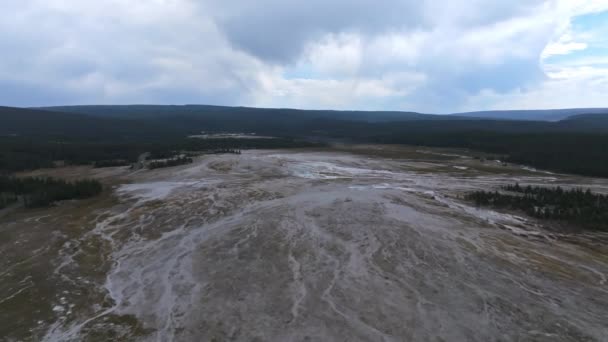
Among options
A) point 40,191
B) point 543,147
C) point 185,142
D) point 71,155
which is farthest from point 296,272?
point 185,142

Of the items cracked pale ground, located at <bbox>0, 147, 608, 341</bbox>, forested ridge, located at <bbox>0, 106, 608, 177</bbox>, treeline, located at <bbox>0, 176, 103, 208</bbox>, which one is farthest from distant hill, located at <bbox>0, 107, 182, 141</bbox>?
cracked pale ground, located at <bbox>0, 147, 608, 341</bbox>

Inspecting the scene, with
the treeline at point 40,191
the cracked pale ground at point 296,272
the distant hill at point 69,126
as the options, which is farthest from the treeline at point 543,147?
the distant hill at point 69,126

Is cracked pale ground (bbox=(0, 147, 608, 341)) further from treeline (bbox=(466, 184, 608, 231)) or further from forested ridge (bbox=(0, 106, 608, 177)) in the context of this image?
forested ridge (bbox=(0, 106, 608, 177))

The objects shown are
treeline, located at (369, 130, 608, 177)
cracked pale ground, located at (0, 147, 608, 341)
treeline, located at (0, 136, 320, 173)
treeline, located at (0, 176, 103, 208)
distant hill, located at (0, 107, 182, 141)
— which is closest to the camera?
cracked pale ground, located at (0, 147, 608, 341)

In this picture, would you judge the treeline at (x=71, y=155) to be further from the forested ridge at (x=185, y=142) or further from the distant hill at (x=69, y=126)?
the distant hill at (x=69, y=126)

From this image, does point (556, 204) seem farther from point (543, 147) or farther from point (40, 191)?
point (543, 147)

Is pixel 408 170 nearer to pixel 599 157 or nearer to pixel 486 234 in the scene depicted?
pixel 486 234
